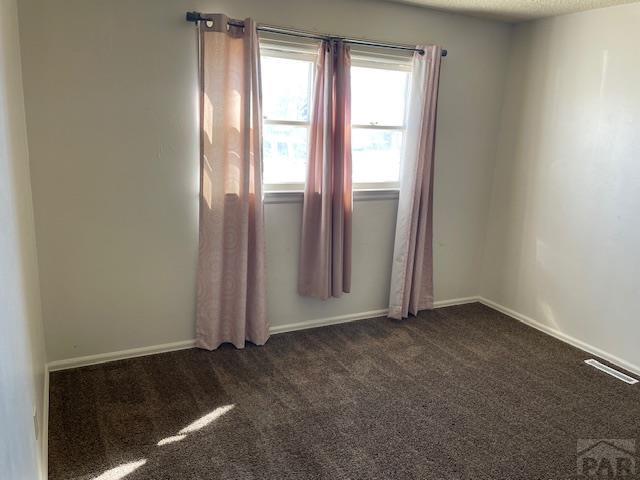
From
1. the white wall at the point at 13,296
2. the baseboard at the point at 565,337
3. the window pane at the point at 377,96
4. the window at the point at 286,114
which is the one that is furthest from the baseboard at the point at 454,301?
the white wall at the point at 13,296

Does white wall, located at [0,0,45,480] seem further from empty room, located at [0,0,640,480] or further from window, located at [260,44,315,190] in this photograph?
window, located at [260,44,315,190]

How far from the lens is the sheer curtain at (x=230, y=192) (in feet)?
8.97

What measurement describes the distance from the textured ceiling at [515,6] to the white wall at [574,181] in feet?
0.39

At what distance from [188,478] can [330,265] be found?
5.65 feet

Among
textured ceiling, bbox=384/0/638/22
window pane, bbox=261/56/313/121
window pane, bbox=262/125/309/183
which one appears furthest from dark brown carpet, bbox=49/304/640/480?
textured ceiling, bbox=384/0/638/22

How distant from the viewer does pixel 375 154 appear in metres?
3.55

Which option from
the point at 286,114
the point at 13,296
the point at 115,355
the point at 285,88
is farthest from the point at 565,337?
the point at 13,296

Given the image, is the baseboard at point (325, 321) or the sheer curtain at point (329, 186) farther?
the baseboard at point (325, 321)

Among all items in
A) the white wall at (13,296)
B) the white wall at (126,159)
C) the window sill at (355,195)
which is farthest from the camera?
the window sill at (355,195)

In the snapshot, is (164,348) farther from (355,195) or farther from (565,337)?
(565,337)

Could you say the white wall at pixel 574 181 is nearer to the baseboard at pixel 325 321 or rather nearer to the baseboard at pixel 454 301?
the baseboard at pixel 454 301

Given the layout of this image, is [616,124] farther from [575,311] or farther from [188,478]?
[188,478]

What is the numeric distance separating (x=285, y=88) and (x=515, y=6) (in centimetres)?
166

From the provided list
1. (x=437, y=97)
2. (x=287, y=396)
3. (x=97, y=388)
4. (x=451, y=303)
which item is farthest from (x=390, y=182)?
(x=97, y=388)
